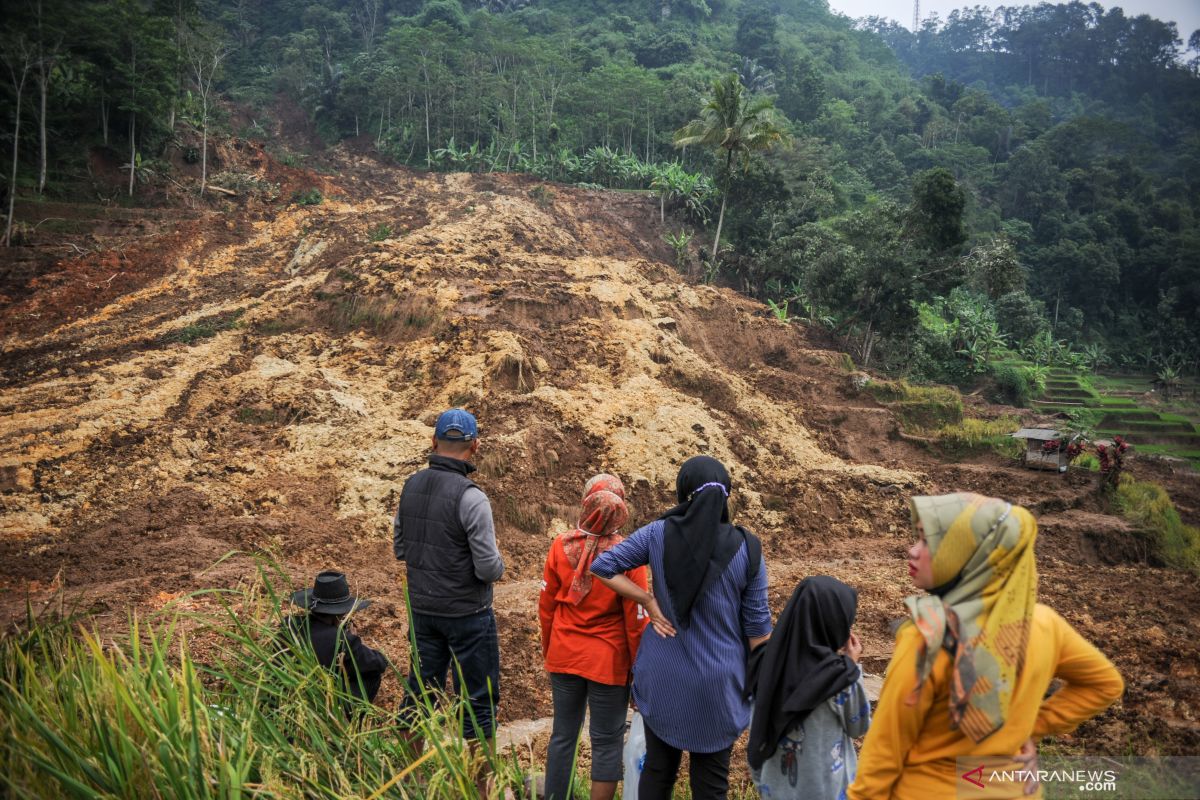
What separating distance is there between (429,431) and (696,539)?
22.1ft

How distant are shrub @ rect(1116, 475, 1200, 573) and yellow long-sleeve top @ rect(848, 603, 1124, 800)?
27.8 feet

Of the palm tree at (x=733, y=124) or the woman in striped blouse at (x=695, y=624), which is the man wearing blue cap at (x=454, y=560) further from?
the palm tree at (x=733, y=124)

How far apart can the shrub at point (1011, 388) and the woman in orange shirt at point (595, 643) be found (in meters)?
17.8

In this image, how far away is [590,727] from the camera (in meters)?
2.45

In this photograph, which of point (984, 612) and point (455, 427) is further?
point (455, 427)

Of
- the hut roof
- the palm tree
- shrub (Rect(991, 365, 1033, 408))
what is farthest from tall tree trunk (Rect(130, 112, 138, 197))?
shrub (Rect(991, 365, 1033, 408))

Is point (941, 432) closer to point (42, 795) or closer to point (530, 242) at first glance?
point (530, 242)

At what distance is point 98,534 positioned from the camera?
6.40 metres

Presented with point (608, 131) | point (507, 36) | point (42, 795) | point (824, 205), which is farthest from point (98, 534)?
point (507, 36)

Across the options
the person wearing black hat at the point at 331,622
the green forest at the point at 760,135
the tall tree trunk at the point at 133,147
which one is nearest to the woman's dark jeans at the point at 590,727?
the person wearing black hat at the point at 331,622

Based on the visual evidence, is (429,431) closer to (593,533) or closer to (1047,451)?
(593,533)

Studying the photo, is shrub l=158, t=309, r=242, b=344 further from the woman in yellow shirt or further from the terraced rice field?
the terraced rice field

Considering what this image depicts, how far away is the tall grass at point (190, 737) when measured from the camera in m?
1.46

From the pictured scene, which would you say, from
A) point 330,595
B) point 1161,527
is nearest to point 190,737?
point 330,595
